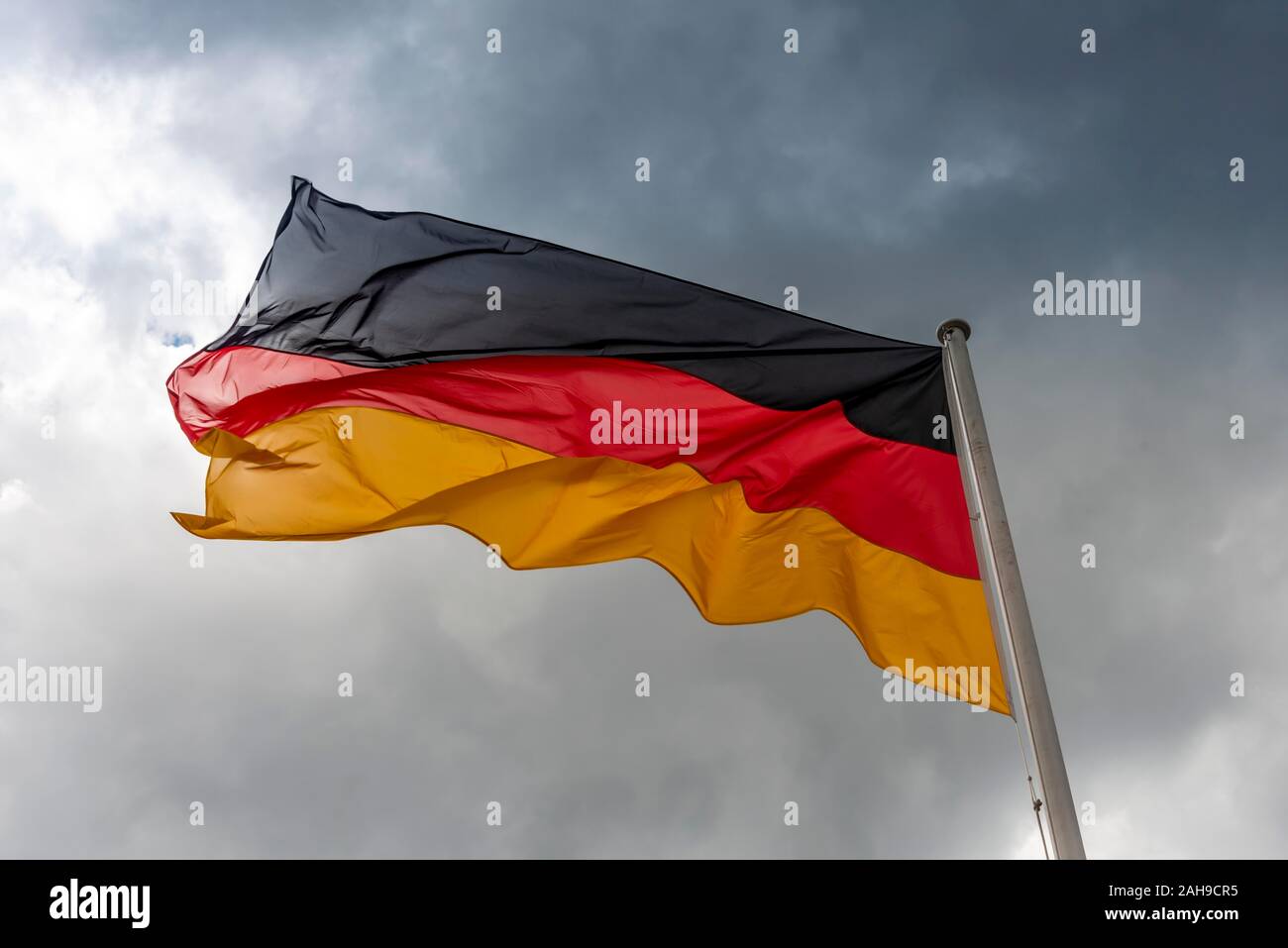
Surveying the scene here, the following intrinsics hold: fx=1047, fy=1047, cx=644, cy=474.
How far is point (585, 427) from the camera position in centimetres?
1085

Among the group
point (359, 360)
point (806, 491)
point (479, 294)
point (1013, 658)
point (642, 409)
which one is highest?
point (479, 294)

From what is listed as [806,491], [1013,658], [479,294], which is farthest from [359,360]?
[1013,658]

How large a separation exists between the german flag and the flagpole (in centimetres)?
51

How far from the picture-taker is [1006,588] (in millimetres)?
8211

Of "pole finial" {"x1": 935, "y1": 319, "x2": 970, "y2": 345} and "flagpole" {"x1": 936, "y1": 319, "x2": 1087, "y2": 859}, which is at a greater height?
"pole finial" {"x1": 935, "y1": 319, "x2": 970, "y2": 345}

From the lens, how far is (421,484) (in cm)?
1036

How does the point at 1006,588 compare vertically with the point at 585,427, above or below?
below

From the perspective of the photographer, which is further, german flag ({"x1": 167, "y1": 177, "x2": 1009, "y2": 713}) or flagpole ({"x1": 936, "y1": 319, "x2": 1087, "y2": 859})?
german flag ({"x1": 167, "y1": 177, "x2": 1009, "y2": 713})

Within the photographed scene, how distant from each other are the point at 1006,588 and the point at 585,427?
4560 millimetres

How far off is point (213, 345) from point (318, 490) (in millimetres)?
2534

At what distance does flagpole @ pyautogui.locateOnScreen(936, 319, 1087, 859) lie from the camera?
7188mm

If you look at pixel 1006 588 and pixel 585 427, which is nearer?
pixel 1006 588

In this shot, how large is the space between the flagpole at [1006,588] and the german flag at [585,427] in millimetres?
509

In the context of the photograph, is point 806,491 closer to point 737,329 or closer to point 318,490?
point 737,329
